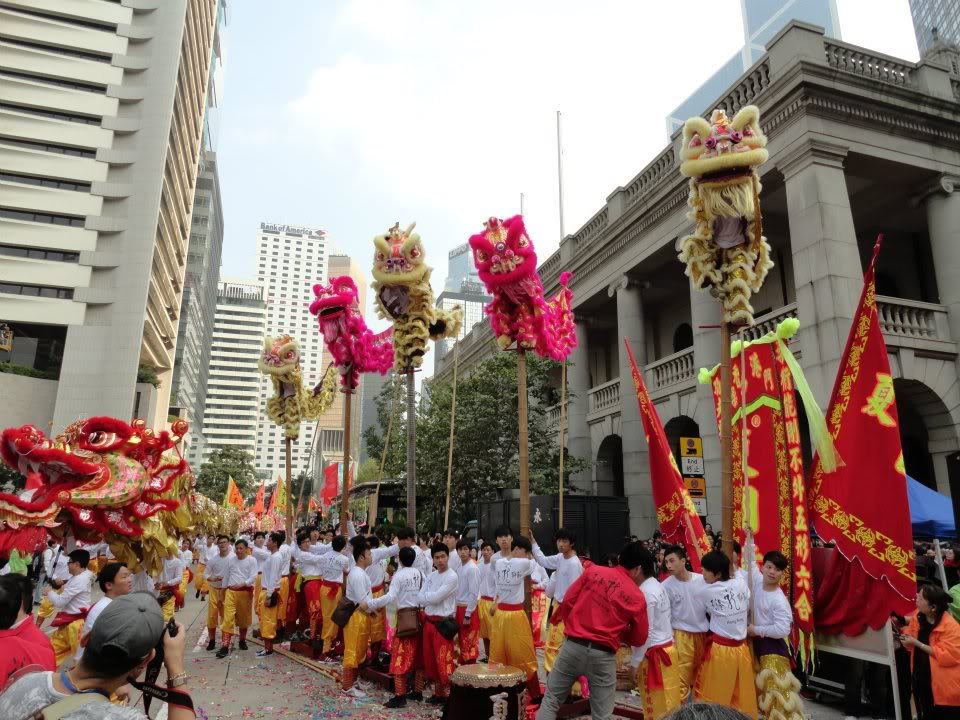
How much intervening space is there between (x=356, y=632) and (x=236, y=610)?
362 centimetres

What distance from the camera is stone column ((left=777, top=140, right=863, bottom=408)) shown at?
1196 centimetres

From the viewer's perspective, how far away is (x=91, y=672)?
2.37 meters

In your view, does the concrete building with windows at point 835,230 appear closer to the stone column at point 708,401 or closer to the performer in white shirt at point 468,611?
the stone column at point 708,401

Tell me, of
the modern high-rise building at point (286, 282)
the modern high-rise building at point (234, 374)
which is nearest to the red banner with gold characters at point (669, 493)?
the modern high-rise building at point (234, 374)

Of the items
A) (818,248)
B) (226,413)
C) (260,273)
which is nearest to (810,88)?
(818,248)

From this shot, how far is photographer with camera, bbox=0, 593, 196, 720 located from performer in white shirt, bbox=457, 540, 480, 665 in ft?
20.8

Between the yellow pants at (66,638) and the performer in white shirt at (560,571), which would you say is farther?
the performer in white shirt at (560,571)

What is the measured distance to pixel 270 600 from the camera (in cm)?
1080

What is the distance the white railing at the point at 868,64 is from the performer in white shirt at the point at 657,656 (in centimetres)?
1252

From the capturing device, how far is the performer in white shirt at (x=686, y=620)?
607 cm

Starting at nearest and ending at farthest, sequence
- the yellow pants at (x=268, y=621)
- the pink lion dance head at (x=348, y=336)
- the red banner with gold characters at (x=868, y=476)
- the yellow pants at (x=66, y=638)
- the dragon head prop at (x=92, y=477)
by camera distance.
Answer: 1. the dragon head prop at (x=92, y=477)
2. the red banner with gold characters at (x=868, y=476)
3. the yellow pants at (x=66, y=638)
4. the yellow pants at (x=268, y=621)
5. the pink lion dance head at (x=348, y=336)

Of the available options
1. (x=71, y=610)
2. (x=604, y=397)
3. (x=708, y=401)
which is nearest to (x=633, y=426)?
(x=604, y=397)

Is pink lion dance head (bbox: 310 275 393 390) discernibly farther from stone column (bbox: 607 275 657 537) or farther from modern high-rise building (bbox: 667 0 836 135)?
modern high-rise building (bbox: 667 0 836 135)

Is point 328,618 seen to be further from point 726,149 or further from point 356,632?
point 726,149
